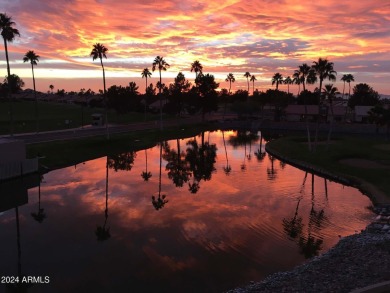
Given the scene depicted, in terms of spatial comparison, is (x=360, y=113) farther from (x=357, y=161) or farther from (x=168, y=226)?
(x=168, y=226)

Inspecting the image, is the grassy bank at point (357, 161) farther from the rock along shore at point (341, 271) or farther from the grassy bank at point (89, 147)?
the grassy bank at point (89, 147)

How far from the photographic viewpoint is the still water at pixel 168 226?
22.2m

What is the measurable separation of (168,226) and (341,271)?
14913 millimetres

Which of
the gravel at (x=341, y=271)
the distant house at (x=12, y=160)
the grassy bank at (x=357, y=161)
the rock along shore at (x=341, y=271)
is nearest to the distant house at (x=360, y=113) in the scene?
the grassy bank at (x=357, y=161)

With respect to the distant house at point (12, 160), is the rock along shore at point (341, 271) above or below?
below

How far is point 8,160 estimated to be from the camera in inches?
1714

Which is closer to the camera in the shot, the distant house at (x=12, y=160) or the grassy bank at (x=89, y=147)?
the distant house at (x=12, y=160)

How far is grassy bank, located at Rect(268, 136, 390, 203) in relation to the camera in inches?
1662

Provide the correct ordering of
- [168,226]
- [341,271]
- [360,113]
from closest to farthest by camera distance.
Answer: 1. [341,271]
2. [168,226]
3. [360,113]

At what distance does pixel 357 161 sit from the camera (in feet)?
185

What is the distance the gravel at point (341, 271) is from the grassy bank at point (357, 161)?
1405cm

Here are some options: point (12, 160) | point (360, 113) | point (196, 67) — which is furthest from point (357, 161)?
point (196, 67)

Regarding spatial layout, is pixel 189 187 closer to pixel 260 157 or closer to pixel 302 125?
pixel 260 157

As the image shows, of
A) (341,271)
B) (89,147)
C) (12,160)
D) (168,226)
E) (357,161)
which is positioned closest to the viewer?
(341,271)
